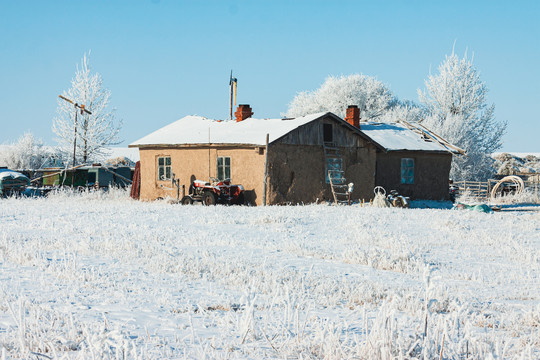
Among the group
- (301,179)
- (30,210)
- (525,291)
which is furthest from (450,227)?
(30,210)

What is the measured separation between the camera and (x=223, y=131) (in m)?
22.3

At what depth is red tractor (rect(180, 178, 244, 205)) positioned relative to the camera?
63.5 ft

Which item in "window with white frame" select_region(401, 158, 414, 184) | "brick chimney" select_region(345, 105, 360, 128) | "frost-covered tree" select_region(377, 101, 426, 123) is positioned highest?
"frost-covered tree" select_region(377, 101, 426, 123)

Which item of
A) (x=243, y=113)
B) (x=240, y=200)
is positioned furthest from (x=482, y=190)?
(x=240, y=200)

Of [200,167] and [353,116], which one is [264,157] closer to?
[200,167]

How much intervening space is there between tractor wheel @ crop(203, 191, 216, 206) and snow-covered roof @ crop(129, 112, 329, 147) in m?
2.30

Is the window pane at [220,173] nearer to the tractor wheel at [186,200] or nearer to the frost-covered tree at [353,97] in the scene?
the tractor wheel at [186,200]

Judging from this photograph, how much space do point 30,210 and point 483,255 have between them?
13.4 m

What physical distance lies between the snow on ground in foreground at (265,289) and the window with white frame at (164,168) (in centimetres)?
847

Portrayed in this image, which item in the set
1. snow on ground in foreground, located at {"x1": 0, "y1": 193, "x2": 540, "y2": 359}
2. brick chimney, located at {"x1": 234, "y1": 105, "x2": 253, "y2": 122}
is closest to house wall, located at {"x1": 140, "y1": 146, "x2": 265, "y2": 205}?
brick chimney, located at {"x1": 234, "y1": 105, "x2": 253, "y2": 122}

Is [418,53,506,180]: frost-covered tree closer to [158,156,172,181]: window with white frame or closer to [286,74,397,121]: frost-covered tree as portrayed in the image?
[286,74,397,121]: frost-covered tree

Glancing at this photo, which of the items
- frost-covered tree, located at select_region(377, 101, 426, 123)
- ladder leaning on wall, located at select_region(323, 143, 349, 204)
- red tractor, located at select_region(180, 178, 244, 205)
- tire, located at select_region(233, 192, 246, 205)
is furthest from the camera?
frost-covered tree, located at select_region(377, 101, 426, 123)

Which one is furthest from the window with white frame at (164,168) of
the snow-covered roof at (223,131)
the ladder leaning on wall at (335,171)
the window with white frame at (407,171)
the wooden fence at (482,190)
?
the wooden fence at (482,190)

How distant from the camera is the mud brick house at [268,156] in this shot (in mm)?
20000
